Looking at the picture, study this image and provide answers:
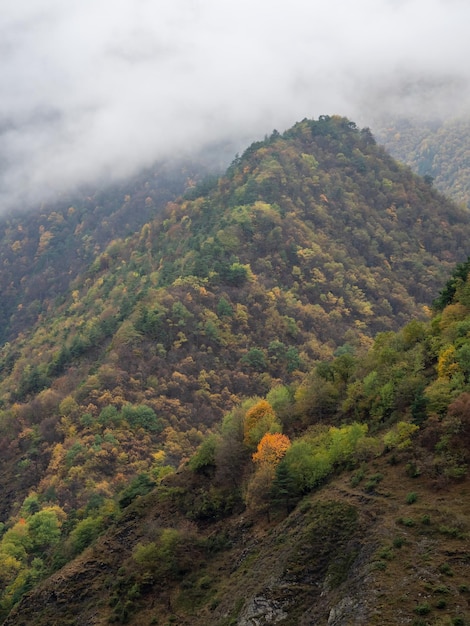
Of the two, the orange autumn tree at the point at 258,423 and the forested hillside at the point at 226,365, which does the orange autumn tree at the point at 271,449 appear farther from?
the orange autumn tree at the point at 258,423

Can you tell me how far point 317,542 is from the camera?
45.3 metres

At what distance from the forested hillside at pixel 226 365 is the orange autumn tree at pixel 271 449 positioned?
0.70 ft

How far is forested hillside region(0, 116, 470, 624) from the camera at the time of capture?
2382 inches

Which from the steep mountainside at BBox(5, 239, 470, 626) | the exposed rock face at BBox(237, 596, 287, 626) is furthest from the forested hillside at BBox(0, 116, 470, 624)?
the exposed rock face at BBox(237, 596, 287, 626)

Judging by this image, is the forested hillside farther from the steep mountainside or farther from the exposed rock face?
the exposed rock face

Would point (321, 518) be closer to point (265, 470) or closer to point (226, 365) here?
point (265, 470)

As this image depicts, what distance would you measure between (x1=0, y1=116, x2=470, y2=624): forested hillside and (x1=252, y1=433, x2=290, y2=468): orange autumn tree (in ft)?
0.70

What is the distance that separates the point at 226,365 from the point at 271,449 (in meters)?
66.5

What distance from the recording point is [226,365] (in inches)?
4988

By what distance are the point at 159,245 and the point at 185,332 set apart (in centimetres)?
5810

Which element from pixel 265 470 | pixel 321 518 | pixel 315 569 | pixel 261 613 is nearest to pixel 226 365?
pixel 265 470

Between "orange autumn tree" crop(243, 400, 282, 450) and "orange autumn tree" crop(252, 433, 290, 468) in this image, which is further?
"orange autumn tree" crop(243, 400, 282, 450)

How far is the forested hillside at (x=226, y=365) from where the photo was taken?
6050 cm

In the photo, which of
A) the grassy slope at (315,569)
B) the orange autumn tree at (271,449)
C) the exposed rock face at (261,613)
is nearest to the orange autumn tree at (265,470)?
the orange autumn tree at (271,449)
